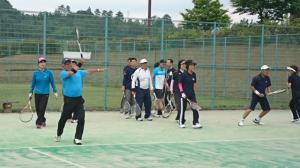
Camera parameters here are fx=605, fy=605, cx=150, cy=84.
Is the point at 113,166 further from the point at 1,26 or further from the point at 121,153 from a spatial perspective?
the point at 1,26

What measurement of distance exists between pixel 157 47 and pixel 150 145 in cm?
1203

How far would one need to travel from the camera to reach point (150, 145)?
1327cm

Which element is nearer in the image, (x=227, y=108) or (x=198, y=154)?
(x=198, y=154)

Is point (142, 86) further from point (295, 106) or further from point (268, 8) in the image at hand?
point (268, 8)

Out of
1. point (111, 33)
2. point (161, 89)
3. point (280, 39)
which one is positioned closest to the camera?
point (161, 89)

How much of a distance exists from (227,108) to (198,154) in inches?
529

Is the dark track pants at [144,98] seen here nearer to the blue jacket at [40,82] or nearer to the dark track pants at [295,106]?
the blue jacket at [40,82]

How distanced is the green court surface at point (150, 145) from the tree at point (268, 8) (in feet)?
75.6

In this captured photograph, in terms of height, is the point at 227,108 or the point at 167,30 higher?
the point at 167,30

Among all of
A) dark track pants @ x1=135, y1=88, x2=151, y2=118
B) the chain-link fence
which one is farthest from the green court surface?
the chain-link fence

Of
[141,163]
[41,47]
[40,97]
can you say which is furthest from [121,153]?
[41,47]

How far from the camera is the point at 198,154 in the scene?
39.9ft

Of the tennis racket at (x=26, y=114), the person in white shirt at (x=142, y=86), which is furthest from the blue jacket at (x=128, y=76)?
the tennis racket at (x=26, y=114)

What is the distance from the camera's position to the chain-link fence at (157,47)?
856 inches
